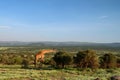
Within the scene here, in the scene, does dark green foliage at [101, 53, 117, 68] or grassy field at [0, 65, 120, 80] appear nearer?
grassy field at [0, 65, 120, 80]

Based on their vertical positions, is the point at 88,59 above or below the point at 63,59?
above

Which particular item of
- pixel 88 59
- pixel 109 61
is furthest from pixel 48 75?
pixel 109 61

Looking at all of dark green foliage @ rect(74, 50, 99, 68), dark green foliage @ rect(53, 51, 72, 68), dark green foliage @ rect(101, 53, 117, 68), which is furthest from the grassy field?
dark green foliage @ rect(53, 51, 72, 68)

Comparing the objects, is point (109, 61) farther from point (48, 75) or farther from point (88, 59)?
point (48, 75)

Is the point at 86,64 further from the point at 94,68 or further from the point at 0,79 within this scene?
the point at 0,79

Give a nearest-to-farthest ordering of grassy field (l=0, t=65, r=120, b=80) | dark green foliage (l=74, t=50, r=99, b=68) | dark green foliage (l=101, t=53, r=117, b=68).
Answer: grassy field (l=0, t=65, r=120, b=80)
dark green foliage (l=74, t=50, r=99, b=68)
dark green foliage (l=101, t=53, r=117, b=68)

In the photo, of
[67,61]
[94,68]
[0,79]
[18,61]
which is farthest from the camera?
[18,61]

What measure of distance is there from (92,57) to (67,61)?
5.34 meters

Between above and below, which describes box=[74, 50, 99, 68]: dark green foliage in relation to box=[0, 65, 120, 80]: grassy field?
above

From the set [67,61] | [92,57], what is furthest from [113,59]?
[67,61]

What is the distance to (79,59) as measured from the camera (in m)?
46.6

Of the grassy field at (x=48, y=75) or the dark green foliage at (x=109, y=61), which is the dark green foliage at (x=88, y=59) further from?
the grassy field at (x=48, y=75)

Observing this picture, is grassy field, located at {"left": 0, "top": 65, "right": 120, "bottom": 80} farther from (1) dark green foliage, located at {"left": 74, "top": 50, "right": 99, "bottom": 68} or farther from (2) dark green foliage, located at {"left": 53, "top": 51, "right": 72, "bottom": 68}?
(2) dark green foliage, located at {"left": 53, "top": 51, "right": 72, "bottom": 68}

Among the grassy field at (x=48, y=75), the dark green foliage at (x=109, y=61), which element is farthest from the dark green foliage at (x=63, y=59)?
the grassy field at (x=48, y=75)
